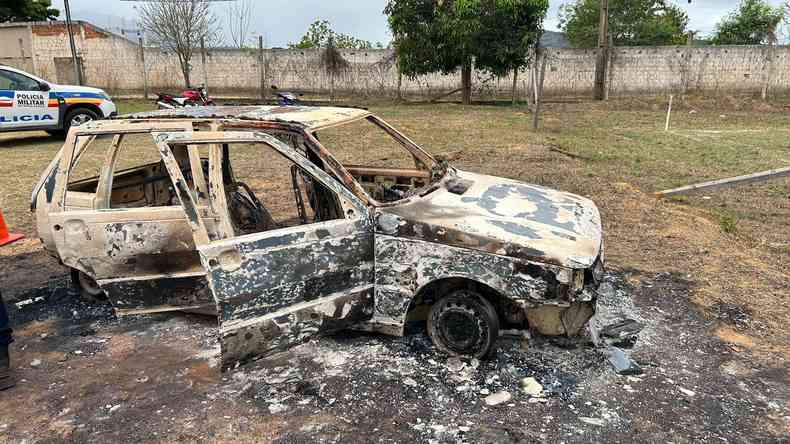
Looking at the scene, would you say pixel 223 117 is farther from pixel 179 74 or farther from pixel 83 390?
pixel 179 74

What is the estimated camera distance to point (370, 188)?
4.70 metres

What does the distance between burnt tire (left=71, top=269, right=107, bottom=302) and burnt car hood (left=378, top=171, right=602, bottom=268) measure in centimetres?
268

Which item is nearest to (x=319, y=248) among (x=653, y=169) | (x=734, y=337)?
(x=734, y=337)

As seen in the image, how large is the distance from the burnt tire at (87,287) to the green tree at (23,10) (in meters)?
27.3

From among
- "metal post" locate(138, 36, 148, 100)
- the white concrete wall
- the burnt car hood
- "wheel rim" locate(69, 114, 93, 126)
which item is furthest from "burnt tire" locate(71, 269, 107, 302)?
"metal post" locate(138, 36, 148, 100)

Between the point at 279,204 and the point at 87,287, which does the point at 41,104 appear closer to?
the point at 279,204

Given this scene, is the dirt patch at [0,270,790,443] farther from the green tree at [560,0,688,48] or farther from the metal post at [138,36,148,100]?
the green tree at [560,0,688,48]

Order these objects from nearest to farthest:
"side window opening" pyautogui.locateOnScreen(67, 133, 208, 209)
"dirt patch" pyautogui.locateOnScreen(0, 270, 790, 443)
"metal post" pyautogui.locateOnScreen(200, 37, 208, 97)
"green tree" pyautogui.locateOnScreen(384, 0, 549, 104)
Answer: "dirt patch" pyautogui.locateOnScreen(0, 270, 790, 443), "side window opening" pyautogui.locateOnScreen(67, 133, 208, 209), "green tree" pyautogui.locateOnScreen(384, 0, 549, 104), "metal post" pyautogui.locateOnScreen(200, 37, 208, 97)

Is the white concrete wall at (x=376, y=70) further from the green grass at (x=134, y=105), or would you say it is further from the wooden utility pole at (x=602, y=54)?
the green grass at (x=134, y=105)

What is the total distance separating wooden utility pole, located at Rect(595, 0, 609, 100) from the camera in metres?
18.8

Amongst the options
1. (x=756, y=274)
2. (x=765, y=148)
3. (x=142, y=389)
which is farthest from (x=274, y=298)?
(x=765, y=148)

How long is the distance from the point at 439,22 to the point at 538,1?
10.1 ft

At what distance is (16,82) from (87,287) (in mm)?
8707

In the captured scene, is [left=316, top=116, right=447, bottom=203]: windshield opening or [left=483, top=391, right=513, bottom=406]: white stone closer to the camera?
[left=483, top=391, right=513, bottom=406]: white stone
